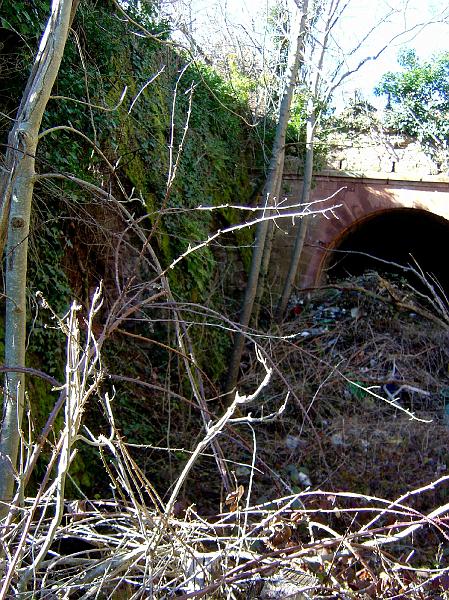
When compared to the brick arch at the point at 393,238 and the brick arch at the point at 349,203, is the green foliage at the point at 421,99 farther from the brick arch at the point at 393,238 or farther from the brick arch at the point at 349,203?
the brick arch at the point at 349,203

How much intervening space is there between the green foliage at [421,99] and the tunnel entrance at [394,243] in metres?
1.44

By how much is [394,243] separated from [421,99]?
3.37 meters

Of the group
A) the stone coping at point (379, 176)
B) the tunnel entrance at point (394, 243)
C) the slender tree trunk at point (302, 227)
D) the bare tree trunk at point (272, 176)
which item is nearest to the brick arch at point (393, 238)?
the tunnel entrance at point (394, 243)

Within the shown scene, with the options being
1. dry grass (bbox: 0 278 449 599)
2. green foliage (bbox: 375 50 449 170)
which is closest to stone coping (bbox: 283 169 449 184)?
green foliage (bbox: 375 50 449 170)

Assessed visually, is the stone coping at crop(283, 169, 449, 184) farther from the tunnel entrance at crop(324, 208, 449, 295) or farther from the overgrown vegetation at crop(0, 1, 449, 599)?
the overgrown vegetation at crop(0, 1, 449, 599)

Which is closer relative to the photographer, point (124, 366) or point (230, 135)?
point (124, 366)

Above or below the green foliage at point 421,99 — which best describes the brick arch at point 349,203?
below

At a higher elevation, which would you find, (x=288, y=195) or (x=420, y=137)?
(x=420, y=137)

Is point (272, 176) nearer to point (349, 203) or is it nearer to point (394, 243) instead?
point (349, 203)

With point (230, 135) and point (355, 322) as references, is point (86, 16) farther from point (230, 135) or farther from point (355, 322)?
point (355, 322)

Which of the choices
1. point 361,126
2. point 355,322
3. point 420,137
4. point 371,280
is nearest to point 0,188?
point 355,322

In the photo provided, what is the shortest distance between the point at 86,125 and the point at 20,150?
11.2 ft

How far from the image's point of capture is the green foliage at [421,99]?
1319cm

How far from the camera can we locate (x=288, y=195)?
34.7 ft
